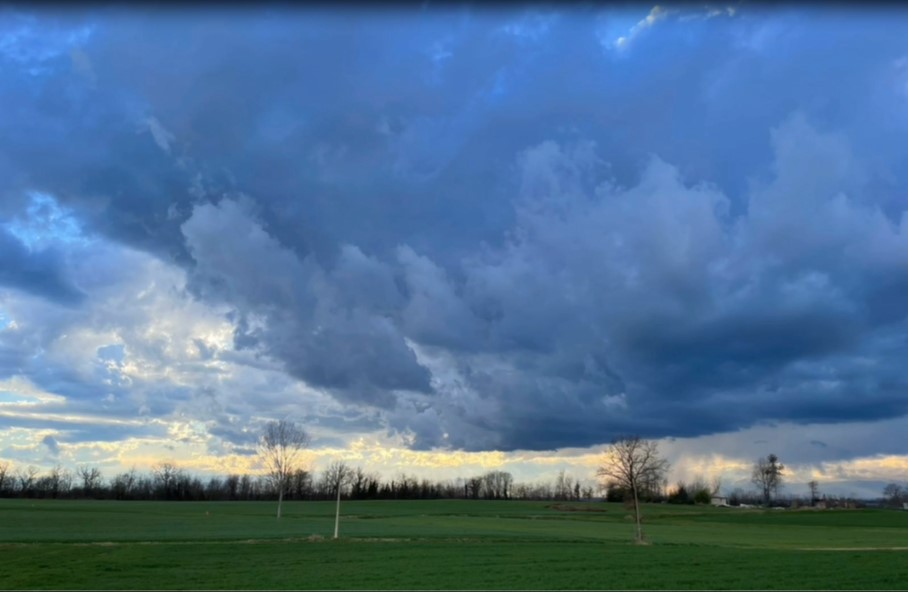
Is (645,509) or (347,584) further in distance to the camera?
(645,509)

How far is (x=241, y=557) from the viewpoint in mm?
35344

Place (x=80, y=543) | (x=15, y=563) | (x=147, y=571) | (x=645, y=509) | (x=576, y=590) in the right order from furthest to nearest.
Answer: (x=645, y=509) → (x=80, y=543) → (x=15, y=563) → (x=147, y=571) → (x=576, y=590)

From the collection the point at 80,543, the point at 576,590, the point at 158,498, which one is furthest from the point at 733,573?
the point at 158,498

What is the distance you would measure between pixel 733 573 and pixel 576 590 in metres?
8.63

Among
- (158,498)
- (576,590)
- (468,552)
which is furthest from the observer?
(158,498)

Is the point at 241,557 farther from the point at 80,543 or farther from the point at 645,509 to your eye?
the point at 645,509

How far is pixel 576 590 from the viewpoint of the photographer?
23.0m

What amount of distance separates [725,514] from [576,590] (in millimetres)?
122299

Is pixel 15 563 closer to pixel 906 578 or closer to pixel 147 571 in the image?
pixel 147 571

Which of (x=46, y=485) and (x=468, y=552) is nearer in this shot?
(x=468, y=552)

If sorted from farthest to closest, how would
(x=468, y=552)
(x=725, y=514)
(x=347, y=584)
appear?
1. (x=725, y=514)
2. (x=468, y=552)
3. (x=347, y=584)

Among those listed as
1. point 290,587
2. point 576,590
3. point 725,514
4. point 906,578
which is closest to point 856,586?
point 906,578

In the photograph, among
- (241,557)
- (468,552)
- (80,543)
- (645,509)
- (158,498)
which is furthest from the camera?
(158,498)

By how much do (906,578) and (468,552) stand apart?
2019 cm
